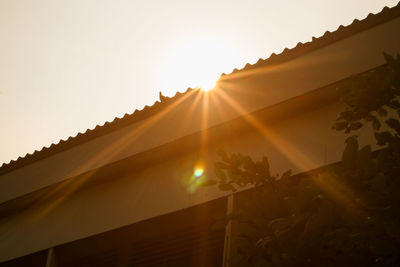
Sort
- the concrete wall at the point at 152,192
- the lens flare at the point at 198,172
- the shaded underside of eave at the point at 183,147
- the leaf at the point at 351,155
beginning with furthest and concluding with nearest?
the lens flare at the point at 198,172, the shaded underside of eave at the point at 183,147, the concrete wall at the point at 152,192, the leaf at the point at 351,155

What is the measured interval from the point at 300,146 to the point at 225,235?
1.23 metres

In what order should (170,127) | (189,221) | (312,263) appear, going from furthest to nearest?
(170,127) < (189,221) < (312,263)

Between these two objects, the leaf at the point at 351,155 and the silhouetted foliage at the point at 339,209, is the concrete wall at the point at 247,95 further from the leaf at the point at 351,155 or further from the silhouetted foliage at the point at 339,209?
the leaf at the point at 351,155

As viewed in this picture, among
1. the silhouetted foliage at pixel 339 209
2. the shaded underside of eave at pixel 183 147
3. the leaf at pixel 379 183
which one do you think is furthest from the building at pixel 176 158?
the leaf at pixel 379 183

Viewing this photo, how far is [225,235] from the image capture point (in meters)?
6.45

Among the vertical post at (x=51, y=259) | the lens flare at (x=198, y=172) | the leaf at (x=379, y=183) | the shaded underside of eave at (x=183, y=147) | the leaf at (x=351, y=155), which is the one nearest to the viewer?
the leaf at (x=379, y=183)

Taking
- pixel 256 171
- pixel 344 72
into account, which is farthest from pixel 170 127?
pixel 256 171

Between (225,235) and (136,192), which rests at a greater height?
(136,192)

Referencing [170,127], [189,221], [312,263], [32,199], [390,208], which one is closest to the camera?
[390,208]

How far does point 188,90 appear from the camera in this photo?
757cm

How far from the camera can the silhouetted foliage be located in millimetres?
2609

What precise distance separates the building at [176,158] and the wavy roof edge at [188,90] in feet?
0.05

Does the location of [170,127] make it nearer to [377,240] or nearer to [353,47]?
[353,47]

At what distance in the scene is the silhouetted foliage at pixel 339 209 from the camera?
2.61 metres
